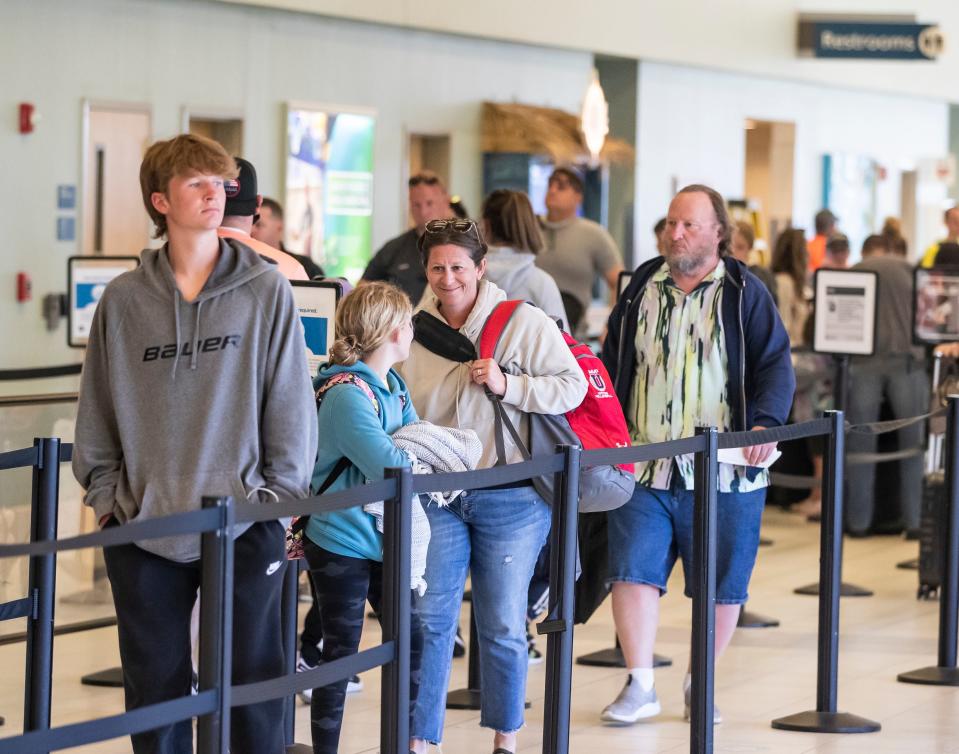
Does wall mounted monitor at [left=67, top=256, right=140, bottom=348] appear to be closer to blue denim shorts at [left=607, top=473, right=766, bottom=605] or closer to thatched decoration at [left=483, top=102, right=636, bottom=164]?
blue denim shorts at [left=607, top=473, right=766, bottom=605]

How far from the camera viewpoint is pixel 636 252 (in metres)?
16.4

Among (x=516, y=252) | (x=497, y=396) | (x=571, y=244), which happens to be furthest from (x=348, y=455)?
(x=571, y=244)

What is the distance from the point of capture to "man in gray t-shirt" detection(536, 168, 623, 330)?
915 cm

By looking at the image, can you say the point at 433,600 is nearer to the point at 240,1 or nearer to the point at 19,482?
the point at 19,482

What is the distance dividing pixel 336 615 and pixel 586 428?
3.31 feet

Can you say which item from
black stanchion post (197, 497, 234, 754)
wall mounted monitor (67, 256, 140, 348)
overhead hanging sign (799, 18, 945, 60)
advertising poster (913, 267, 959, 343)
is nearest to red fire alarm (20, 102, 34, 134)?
wall mounted monitor (67, 256, 140, 348)

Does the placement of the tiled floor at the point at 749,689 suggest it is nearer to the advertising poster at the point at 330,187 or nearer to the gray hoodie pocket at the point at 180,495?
the gray hoodie pocket at the point at 180,495

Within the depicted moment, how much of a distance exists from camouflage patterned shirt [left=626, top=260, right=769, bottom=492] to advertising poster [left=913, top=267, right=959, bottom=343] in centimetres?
374

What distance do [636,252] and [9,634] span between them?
1084 centimetres

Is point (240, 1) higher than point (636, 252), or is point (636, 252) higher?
point (240, 1)

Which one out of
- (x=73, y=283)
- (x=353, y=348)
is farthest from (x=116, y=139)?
(x=353, y=348)

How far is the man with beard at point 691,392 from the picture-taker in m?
5.56

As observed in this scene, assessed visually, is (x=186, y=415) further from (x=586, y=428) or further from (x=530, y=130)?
(x=530, y=130)

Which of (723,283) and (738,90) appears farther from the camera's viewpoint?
(738,90)
